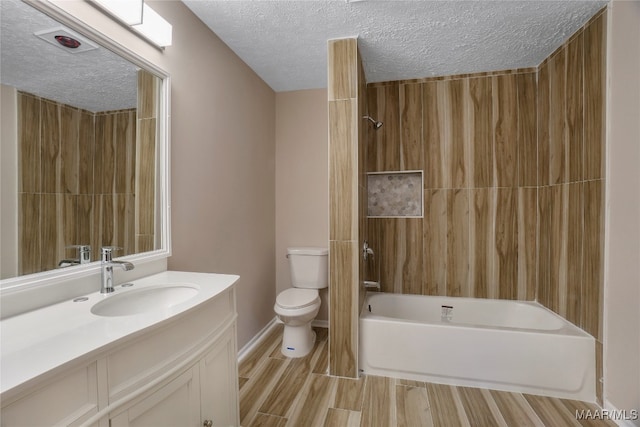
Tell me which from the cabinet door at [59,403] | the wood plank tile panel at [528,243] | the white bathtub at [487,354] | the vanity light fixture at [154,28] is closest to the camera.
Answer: the cabinet door at [59,403]

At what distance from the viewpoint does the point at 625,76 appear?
61.6 inches

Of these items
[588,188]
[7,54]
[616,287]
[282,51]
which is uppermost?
[282,51]

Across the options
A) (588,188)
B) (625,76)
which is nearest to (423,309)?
(588,188)

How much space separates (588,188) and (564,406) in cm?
137

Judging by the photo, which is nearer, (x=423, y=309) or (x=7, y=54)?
(x=7, y=54)

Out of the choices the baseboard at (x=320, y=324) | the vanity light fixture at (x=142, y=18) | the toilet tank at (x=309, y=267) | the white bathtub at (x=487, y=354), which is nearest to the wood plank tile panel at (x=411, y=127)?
the toilet tank at (x=309, y=267)

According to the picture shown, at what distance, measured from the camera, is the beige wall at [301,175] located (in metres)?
2.95

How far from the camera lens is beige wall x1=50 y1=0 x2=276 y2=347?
5.42 ft

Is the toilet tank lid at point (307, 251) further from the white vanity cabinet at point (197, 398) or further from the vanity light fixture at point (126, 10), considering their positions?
the vanity light fixture at point (126, 10)

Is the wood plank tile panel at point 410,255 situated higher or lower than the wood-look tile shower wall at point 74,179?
lower

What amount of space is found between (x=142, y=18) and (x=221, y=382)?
1.68 m

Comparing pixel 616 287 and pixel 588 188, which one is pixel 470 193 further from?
pixel 616 287

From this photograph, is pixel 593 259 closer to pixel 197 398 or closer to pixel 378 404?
pixel 378 404

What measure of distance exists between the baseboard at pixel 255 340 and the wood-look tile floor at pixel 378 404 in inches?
4.9
